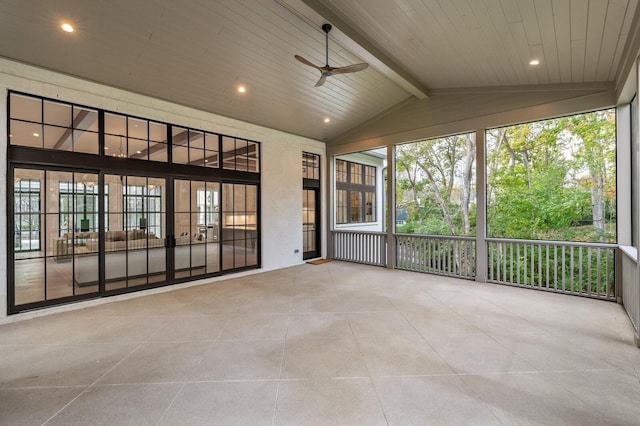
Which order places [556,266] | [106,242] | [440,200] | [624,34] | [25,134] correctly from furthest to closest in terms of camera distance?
[440,200] < [556,266] < [106,242] < [25,134] < [624,34]

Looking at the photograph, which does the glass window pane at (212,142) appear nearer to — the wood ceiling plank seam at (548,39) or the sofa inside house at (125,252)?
the sofa inside house at (125,252)

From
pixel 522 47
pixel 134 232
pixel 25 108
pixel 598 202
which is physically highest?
pixel 522 47

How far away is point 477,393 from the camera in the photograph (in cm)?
212

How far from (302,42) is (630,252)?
500 centimetres

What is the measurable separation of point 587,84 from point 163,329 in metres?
6.61

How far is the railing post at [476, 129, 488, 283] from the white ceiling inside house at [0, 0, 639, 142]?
102cm

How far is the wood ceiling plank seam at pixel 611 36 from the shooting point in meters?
2.76

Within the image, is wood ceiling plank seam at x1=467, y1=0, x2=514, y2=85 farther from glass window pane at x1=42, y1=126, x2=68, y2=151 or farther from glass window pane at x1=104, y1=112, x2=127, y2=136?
glass window pane at x1=42, y1=126, x2=68, y2=151

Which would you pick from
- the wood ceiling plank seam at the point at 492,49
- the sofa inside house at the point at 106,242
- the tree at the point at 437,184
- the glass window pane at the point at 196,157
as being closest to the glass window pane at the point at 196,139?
the glass window pane at the point at 196,157

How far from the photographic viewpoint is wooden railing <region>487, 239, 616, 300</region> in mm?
4336

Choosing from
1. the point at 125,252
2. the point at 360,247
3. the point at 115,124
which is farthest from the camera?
the point at 360,247

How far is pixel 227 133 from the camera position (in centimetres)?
586

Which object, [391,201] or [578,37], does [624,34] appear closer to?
[578,37]

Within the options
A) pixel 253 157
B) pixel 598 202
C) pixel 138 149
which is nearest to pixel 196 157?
pixel 138 149
